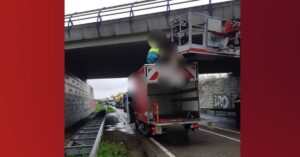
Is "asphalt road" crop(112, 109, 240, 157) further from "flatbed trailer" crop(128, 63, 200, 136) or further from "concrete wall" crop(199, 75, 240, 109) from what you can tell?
"concrete wall" crop(199, 75, 240, 109)

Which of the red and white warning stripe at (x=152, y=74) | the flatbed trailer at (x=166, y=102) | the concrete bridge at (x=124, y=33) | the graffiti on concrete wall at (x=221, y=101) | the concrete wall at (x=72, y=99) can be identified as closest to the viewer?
the flatbed trailer at (x=166, y=102)

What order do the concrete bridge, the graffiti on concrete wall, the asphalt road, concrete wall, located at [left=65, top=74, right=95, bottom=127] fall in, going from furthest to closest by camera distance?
the graffiti on concrete wall → concrete wall, located at [left=65, top=74, right=95, bottom=127] → the concrete bridge → the asphalt road

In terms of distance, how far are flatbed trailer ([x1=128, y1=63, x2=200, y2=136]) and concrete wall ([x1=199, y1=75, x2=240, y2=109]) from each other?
13571 mm

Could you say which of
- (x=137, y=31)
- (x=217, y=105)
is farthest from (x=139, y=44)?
(x=217, y=105)

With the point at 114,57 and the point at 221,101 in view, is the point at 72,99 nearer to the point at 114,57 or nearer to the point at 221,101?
the point at 114,57

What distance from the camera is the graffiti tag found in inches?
1129

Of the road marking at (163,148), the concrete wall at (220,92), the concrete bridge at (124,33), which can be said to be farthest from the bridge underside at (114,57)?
the road marking at (163,148)

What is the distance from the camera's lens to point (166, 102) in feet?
49.1

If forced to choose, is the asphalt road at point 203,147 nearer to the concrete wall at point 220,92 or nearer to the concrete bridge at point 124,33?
the concrete bridge at point 124,33

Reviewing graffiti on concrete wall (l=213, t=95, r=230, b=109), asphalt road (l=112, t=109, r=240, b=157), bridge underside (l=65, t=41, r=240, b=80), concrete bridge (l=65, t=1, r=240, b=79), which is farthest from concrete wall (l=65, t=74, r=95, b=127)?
graffiti on concrete wall (l=213, t=95, r=230, b=109)

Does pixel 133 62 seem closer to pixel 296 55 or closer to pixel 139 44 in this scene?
pixel 139 44

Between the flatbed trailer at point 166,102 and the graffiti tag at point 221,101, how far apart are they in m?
14.8

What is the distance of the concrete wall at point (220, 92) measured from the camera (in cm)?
2795

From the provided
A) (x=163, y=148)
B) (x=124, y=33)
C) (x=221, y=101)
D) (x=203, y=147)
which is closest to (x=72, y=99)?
(x=124, y=33)
